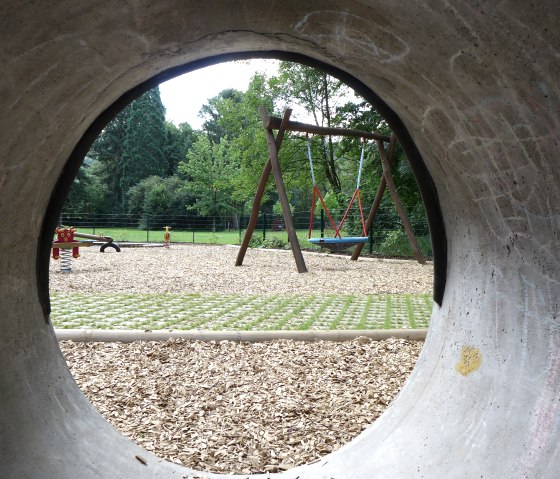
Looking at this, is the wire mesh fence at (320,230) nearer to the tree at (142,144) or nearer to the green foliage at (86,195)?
the green foliage at (86,195)

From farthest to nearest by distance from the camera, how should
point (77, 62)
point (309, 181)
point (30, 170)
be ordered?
point (309, 181), point (30, 170), point (77, 62)

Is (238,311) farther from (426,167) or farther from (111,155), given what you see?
(111,155)

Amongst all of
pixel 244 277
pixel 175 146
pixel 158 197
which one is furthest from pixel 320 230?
pixel 175 146

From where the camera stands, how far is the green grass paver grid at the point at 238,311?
5.75 m

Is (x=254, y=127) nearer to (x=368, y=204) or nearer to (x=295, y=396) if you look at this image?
(x=368, y=204)

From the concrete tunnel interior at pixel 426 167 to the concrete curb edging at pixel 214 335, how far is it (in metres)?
2.39

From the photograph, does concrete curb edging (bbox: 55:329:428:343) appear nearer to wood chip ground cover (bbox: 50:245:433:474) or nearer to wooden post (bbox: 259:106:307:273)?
wood chip ground cover (bbox: 50:245:433:474)

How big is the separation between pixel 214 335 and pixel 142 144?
143 ft

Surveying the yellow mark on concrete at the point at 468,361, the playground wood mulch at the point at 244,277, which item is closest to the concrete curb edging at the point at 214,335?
the yellow mark on concrete at the point at 468,361

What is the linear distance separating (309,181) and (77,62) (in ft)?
70.2

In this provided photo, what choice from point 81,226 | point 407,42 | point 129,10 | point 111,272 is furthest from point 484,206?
point 81,226

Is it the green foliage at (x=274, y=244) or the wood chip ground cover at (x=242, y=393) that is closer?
the wood chip ground cover at (x=242, y=393)

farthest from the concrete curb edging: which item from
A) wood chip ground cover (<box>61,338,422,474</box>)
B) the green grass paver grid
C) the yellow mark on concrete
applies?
the yellow mark on concrete

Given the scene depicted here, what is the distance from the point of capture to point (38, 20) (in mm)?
1379
